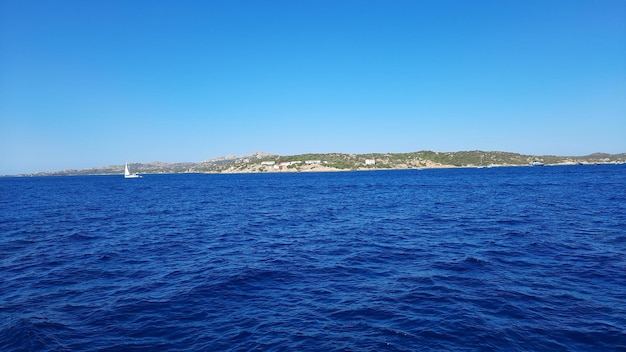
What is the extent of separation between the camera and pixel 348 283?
61.2 ft

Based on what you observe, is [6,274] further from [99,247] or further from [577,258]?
[577,258]

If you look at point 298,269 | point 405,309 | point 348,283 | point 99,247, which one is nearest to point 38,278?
point 99,247

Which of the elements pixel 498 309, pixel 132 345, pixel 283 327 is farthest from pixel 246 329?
pixel 498 309

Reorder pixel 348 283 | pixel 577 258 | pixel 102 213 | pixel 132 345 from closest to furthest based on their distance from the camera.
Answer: pixel 132 345 < pixel 348 283 < pixel 577 258 < pixel 102 213

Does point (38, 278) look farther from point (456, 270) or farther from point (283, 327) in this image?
point (456, 270)

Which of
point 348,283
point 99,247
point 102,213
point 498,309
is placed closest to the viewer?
point 498,309

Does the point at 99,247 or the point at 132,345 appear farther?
the point at 99,247

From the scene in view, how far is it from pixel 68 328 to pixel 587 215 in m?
50.2

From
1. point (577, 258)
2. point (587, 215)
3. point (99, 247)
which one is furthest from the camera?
point (587, 215)

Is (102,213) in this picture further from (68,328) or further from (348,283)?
(348,283)

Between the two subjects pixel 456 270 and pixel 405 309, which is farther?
pixel 456 270

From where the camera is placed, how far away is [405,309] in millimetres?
15008

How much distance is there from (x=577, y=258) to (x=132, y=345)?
26.4 meters

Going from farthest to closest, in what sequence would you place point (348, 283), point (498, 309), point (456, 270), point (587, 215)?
point (587, 215), point (456, 270), point (348, 283), point (498, 309)
